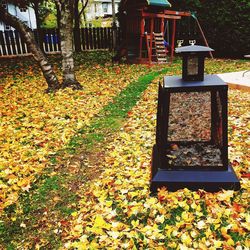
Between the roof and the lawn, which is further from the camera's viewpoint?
the roof

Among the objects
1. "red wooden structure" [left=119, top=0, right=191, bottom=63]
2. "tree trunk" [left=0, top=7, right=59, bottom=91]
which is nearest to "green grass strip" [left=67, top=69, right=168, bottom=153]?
"tree trunk" [left=0, top=7, right=59, bottom=91]

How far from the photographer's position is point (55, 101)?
8.66 meters

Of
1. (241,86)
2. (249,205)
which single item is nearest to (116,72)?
(241,86)

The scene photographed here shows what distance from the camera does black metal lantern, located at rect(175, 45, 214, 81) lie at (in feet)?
11.4

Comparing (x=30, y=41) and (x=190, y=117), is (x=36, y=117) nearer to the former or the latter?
(x=30, y=41)

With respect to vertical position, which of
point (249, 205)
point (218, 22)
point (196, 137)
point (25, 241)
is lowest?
point (25, 241)

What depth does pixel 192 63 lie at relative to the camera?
11.6ft

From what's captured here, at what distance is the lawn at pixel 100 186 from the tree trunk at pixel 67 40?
5.24 feet

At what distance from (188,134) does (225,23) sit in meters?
14.0

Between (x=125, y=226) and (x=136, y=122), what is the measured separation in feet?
12.1

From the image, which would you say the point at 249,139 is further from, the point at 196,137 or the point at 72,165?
the point at 72,165

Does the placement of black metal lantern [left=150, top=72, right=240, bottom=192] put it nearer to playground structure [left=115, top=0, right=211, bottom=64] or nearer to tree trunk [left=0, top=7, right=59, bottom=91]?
tree trunk [left=0, top=7, right=59, bottom=91]

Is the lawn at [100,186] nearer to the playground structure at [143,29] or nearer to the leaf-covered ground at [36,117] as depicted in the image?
the leaf-covered ground at [36,117]

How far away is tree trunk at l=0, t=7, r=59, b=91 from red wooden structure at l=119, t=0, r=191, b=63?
713 centimetres
